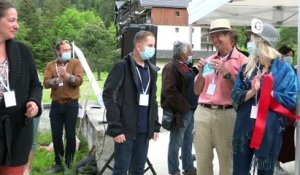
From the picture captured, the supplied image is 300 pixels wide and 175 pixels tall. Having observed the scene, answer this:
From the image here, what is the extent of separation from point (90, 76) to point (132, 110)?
8.23 ft

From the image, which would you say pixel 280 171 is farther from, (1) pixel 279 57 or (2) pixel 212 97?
(1) pixel 279 57

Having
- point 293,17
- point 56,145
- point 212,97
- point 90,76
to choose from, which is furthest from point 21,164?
point 293,17

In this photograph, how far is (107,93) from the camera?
3773 mm

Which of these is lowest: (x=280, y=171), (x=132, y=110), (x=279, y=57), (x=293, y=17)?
(x=280, y=171)

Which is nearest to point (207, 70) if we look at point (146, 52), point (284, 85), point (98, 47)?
point (146, 52)

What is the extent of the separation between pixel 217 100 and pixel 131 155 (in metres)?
1.03

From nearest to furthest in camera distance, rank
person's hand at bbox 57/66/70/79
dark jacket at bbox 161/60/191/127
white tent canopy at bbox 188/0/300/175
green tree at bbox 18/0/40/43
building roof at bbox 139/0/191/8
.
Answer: dark jacket at bbox 161/60/191/127 < person's hand at bbox 57/66/70/79 < white tent canopy at bbox 188/0/300/175 < green tree at bbox 18/0/40/43 < building roof at bbox 139/0/191/8

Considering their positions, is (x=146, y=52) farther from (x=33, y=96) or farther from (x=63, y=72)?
(x=63, y=72)

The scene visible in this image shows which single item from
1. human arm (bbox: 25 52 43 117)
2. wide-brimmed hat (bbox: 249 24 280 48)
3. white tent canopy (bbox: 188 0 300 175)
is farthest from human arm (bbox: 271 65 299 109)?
white tent canopy (bbox: 188 0 300 175)

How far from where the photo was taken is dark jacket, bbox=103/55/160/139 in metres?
3.74

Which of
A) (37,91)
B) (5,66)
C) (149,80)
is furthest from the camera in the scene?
(149,80)

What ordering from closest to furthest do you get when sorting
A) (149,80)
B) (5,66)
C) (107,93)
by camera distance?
(5,66)
(107,93)
(149,80)

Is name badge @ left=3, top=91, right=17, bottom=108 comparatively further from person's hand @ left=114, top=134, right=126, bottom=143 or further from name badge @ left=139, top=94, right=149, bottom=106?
name badge @ left=139, top=94, right=149, bottom=106

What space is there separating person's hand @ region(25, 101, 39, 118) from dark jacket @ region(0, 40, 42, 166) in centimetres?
5
